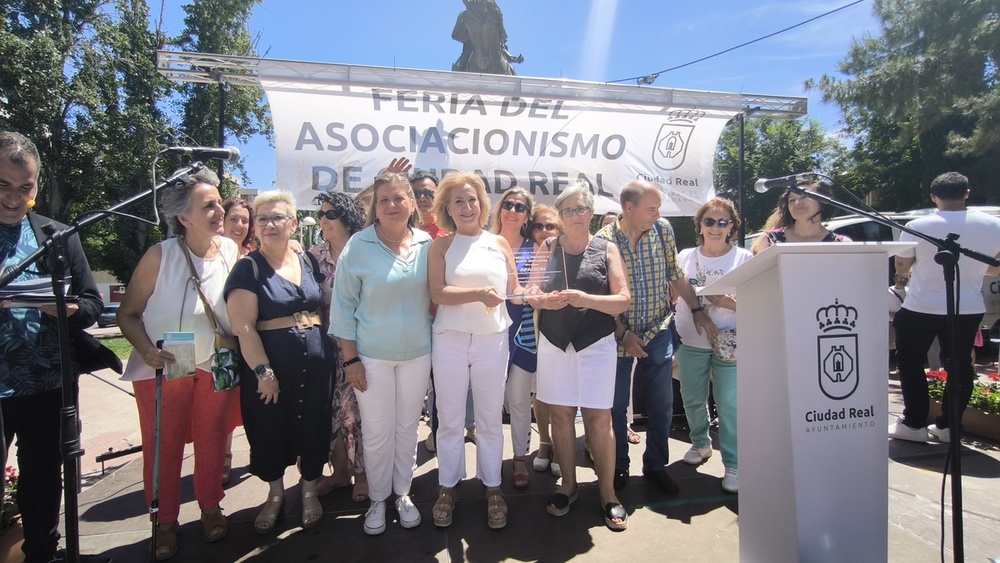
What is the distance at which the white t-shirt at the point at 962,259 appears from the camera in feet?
12.9

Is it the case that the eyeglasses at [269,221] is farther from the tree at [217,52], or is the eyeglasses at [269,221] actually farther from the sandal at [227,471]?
the tree at [217,52]

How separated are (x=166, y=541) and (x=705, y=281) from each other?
11.8 feet

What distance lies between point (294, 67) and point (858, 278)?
184 inches

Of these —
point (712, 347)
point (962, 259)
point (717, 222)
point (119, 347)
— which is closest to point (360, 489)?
point (712, 347)

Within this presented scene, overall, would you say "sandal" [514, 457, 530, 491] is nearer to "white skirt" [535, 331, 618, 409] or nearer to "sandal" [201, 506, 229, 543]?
"white skirt" [535, 331, 618, 409]

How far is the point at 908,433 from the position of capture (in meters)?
4.14

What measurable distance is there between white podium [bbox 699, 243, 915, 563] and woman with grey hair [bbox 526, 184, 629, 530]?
34.6 inches

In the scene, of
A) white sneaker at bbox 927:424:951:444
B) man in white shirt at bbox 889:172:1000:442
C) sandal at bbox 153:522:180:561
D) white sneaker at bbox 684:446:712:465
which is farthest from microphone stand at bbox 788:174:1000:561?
sandal at bbox 153:522:180:561

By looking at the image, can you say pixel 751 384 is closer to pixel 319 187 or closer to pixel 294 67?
pixel 319 187

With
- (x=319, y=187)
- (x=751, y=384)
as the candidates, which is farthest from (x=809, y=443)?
(x=319, y=187)

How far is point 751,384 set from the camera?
2.32 metres

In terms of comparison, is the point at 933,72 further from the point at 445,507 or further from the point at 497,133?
the point at 445,507

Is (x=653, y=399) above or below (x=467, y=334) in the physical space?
below

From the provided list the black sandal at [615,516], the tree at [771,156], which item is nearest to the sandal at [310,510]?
the black sandal at [615,516]
